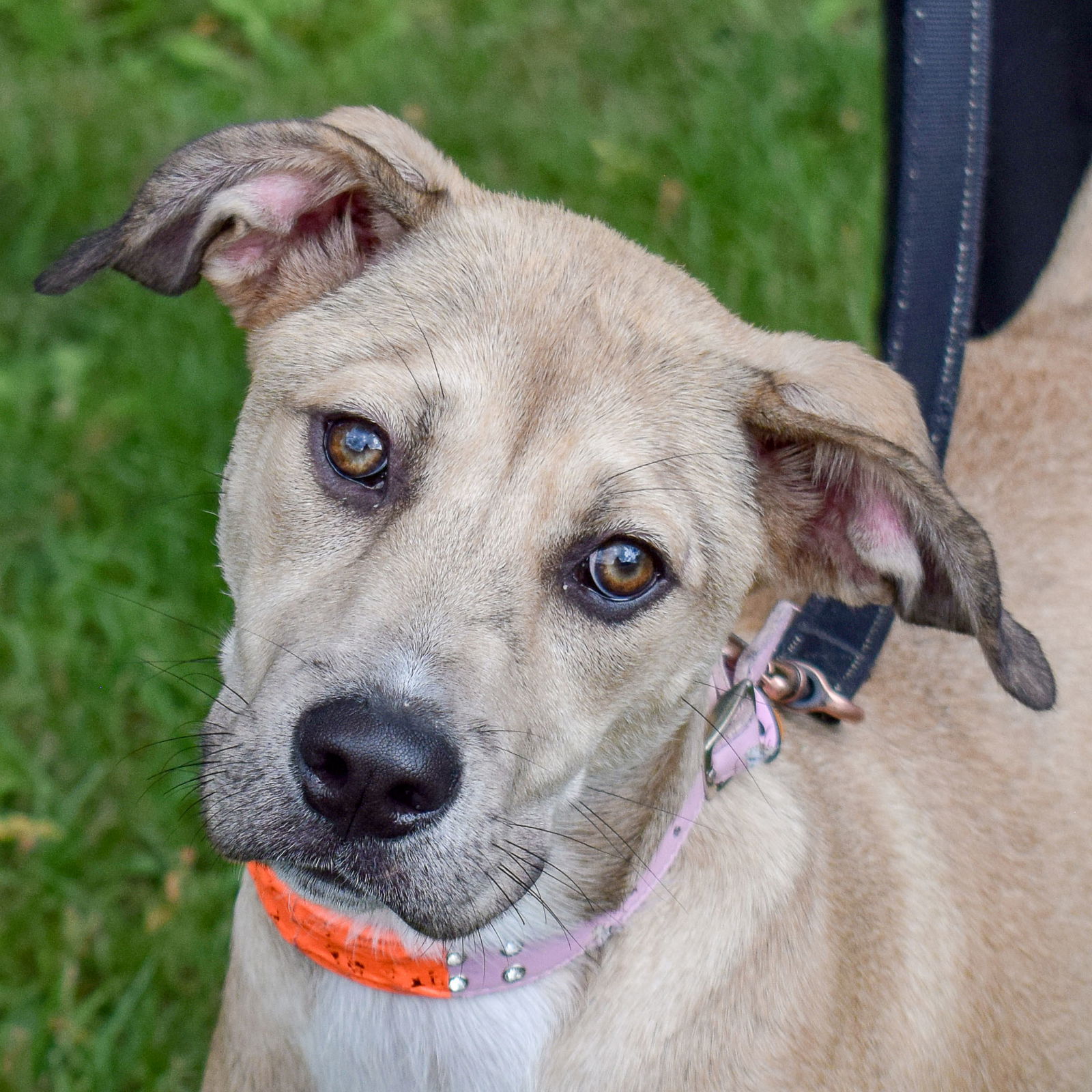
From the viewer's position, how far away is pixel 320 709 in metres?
2.43

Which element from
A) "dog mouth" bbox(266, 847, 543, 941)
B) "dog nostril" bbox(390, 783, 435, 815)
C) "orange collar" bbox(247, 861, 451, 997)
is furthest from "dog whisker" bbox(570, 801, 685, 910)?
"dog nostril" bbox(390, 783, 435, 815)

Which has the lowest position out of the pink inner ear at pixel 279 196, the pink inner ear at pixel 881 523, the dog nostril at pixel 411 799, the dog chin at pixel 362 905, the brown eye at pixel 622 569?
the dog chin at pixel 362 905

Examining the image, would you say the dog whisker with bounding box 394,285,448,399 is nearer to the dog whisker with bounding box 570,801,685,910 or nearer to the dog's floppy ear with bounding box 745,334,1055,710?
the dog's floppy ear with bounding box 745,334,1055,710

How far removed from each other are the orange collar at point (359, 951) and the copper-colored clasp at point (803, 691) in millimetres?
1020

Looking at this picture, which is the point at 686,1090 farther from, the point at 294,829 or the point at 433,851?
the point at 294,829

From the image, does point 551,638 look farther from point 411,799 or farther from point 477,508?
point 411,799

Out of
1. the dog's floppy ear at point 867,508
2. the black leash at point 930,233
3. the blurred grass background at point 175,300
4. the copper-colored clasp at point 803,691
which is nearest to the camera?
the dog's floppy ear at point 867,508

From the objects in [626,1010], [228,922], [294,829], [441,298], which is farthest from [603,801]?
[228,922]

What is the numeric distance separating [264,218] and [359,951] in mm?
1650

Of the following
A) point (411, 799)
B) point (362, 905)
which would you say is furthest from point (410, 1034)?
point (411, 799)

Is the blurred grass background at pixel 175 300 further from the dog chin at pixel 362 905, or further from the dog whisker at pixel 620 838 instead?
the dog whisker at pixel 620 838

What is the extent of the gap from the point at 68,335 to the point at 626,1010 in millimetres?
4615

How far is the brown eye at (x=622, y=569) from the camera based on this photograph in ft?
9.20

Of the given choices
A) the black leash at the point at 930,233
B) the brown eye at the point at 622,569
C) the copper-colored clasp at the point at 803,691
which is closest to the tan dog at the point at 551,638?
the brown eye at the point at 622,569
